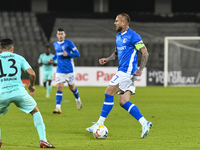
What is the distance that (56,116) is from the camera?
8164mm

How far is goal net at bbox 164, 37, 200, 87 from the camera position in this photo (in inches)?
752

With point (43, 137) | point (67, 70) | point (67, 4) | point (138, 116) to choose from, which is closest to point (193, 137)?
point (138, 116)

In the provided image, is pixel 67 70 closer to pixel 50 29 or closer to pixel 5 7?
pixel 50 29

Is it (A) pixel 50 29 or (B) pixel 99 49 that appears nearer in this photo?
(B) pixel 99 49

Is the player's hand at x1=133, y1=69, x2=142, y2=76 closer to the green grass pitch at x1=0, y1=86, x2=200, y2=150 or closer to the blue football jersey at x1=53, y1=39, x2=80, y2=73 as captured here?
the green grass pitch at x1=0, y1=86, x2=200, y2=150

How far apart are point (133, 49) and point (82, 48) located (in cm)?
1661

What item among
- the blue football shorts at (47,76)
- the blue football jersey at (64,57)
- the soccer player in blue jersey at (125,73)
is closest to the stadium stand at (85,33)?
the blue football shorts at (47,76)

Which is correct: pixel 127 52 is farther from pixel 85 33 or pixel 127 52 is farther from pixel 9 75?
pixel 85 33

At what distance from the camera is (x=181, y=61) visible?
1947cm

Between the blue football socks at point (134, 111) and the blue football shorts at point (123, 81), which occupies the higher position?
the blue football shorts at point (123, 81)

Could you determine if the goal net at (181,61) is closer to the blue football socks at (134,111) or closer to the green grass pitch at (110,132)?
the green grass pitch at (110,132)

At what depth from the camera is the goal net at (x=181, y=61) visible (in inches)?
752

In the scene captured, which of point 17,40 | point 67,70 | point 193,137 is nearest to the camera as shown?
point 193,137

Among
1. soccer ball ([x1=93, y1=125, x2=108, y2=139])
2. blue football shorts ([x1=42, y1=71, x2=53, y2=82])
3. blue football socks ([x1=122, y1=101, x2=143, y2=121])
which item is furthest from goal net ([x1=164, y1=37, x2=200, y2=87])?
soccer ball ([x1=93, y1=125, x2=108, y2=139])
